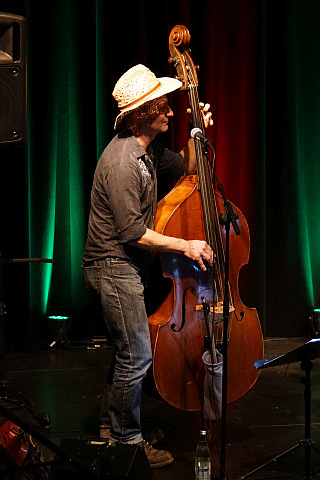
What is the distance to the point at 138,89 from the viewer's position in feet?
10.8

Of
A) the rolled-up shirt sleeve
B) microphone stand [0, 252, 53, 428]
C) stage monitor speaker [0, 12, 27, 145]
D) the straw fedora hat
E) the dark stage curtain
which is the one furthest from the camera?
the dark stage curtain

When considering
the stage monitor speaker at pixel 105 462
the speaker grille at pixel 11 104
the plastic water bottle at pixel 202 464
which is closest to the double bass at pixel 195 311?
the plastic water bottle at pixel 202 464

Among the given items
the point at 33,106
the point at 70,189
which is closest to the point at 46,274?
the point at 70,189

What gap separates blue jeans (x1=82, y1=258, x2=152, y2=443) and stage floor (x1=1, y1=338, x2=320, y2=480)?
0.95 feet

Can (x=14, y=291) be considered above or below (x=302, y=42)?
below

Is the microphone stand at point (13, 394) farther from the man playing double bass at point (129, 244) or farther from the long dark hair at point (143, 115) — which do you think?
the long dark hair at point (143, 115)

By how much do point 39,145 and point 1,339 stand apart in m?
1.98

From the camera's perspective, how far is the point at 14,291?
555 cm

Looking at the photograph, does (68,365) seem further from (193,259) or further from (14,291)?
(193,259)

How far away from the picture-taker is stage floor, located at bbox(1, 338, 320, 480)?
3.35 meters

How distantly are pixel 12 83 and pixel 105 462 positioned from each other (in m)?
1.46

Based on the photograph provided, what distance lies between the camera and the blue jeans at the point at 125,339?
3203mm

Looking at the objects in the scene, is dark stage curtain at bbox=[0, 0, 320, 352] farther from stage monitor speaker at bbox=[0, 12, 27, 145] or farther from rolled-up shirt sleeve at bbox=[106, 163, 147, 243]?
stage monitor speaker at bbox=[0, 12, 27, 145]

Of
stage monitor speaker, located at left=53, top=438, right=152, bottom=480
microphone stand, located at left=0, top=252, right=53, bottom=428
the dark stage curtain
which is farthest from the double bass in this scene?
the dark stage curtain
